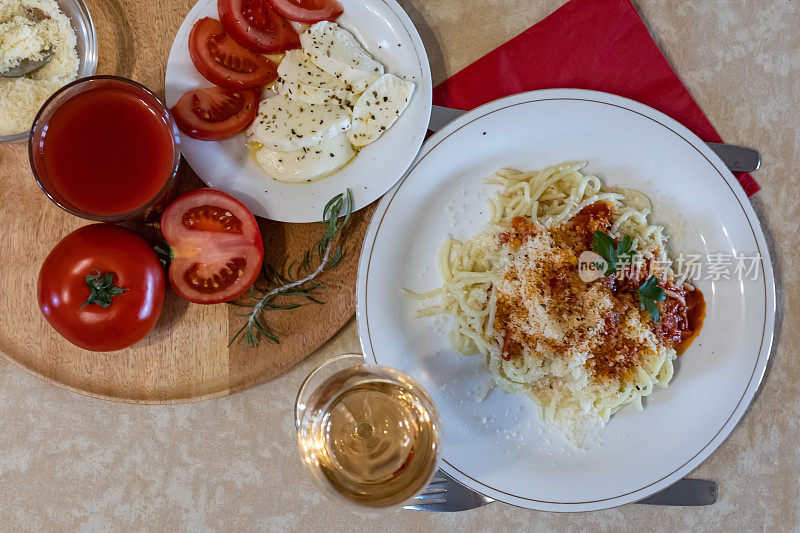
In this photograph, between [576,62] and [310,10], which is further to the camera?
[576,62]

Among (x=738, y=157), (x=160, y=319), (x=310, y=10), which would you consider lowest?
(x=160, y=319)

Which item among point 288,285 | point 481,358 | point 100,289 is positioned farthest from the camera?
point 481,358

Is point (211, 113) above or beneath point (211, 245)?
above

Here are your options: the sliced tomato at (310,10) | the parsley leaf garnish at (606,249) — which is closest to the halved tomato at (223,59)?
the sliced tomato at (310,10)

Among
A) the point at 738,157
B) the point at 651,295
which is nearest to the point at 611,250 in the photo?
the point at 651,295

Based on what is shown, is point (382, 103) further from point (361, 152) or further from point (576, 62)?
point (576, 62)

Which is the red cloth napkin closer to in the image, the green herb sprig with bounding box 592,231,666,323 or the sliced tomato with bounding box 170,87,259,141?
the green herb sprig with bounding box 592,231,666,323

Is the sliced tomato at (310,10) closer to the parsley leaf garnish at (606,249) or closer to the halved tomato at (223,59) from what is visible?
the halved tomato at (223,59)

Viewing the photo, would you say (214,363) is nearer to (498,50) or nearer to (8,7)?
(8,7)

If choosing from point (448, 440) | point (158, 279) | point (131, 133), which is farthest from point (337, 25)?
point (448, 440)
